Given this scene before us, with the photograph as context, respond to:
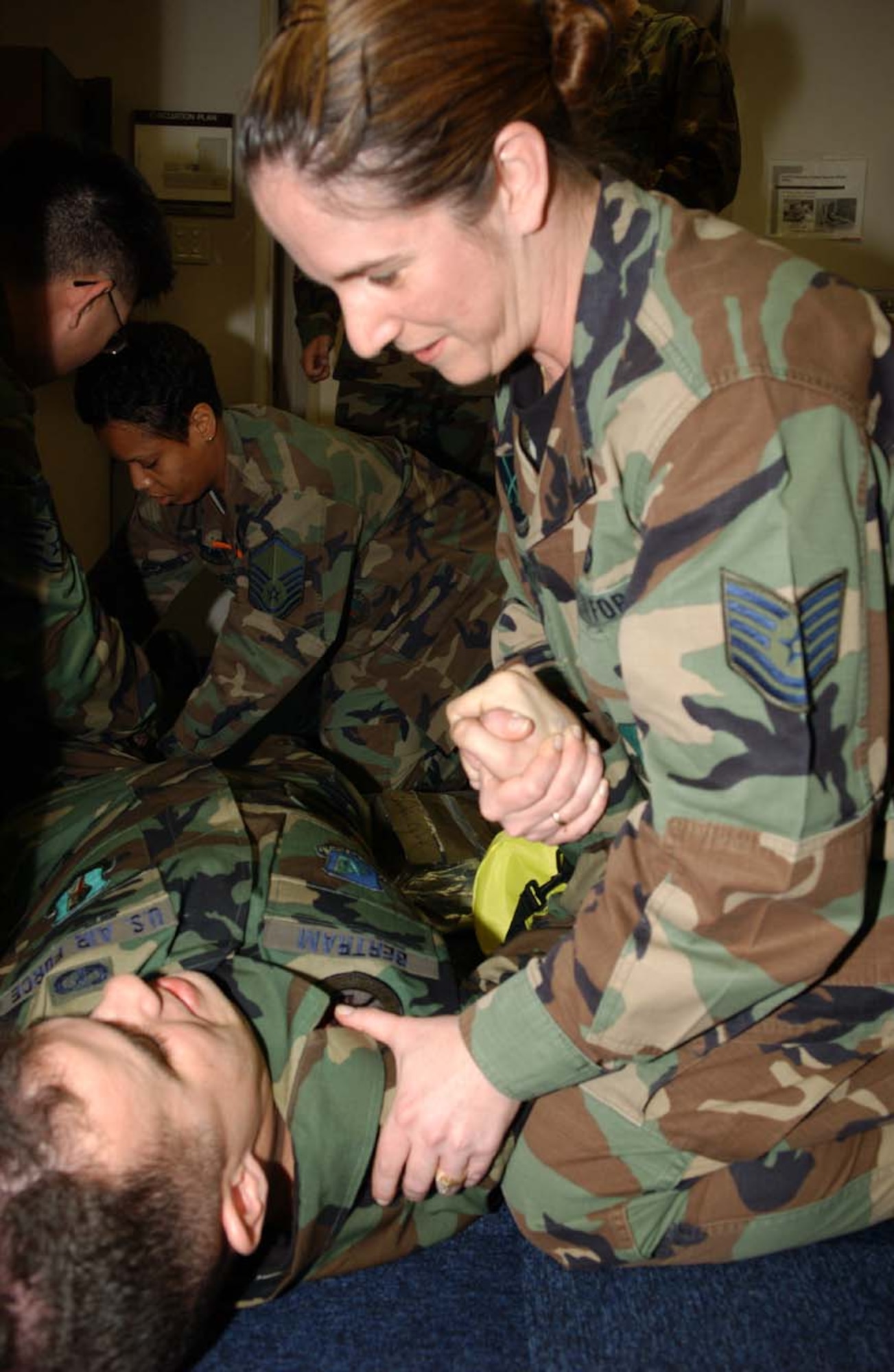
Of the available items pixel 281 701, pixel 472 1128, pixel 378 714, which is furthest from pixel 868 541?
pixel 281 701

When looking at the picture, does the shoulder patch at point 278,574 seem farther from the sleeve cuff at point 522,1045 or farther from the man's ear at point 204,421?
the sleeve cuff at point 522,1045

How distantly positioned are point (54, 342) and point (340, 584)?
29.7 inches

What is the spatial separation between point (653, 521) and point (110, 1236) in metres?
0.72

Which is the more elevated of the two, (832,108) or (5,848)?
(832,108)

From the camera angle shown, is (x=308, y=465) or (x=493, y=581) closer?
(x=308, y=465)

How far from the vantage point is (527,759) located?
1.17 m

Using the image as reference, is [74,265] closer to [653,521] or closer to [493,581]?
[493,581]

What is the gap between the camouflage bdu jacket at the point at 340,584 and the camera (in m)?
2.33

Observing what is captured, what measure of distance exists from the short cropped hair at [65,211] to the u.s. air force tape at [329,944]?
4.13 feet

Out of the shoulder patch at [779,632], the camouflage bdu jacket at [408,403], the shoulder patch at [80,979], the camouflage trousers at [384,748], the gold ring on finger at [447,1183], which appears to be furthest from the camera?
the camouflage bdu jacket at [408,403]

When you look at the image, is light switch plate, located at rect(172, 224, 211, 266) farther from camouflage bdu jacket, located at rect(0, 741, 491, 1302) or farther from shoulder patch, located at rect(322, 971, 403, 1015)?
shoulder patch, located at rect(322, 971, 403, 1015)

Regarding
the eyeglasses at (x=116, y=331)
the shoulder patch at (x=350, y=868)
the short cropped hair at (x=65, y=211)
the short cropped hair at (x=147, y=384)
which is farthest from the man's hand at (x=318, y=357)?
the shoulder patch at (x=350, y=868)

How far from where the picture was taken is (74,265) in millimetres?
1878

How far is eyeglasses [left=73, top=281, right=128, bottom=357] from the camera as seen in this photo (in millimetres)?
1917
